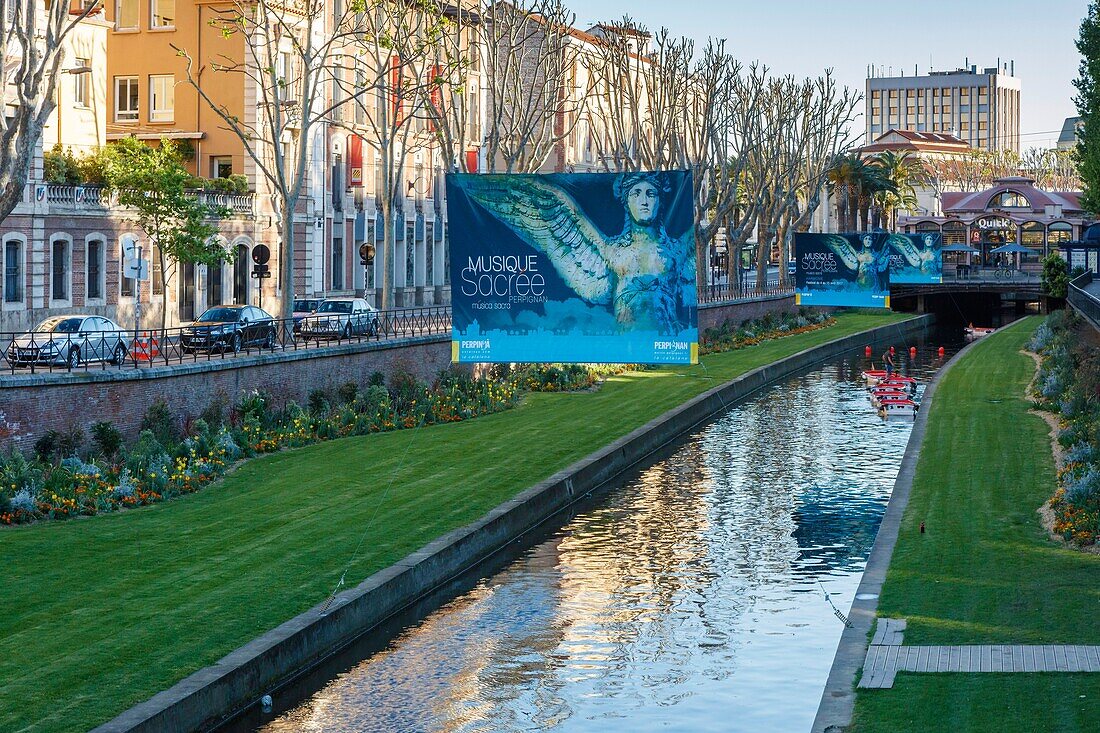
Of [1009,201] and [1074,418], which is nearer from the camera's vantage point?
[1074,418]

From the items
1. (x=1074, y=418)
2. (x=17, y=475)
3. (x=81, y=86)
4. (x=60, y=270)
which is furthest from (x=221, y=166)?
(x=17, y=475)

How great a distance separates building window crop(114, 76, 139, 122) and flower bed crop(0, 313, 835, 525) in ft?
89.8

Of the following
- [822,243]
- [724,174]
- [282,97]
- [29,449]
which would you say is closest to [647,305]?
[29,449]

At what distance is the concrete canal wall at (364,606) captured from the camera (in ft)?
59.8

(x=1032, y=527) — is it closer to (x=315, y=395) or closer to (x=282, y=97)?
(x=315, y=395)

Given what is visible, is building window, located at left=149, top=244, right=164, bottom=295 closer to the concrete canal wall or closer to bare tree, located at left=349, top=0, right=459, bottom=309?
bare tree, located at left=349, top=0, right=459, bottom=309

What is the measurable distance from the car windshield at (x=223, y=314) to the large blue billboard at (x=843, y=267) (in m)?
41.7

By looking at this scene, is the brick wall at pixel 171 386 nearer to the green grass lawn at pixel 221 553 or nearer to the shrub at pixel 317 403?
the shrub at pixel 317 403

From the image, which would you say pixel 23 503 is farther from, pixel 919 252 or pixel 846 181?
pixel 846 181

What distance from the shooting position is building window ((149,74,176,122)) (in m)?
73.5

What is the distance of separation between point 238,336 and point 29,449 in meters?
9.83

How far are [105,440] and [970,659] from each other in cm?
2188

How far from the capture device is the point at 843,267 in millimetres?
→ 86438

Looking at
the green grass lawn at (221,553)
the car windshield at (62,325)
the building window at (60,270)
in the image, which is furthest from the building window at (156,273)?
the green grass lawn at (221,553)
